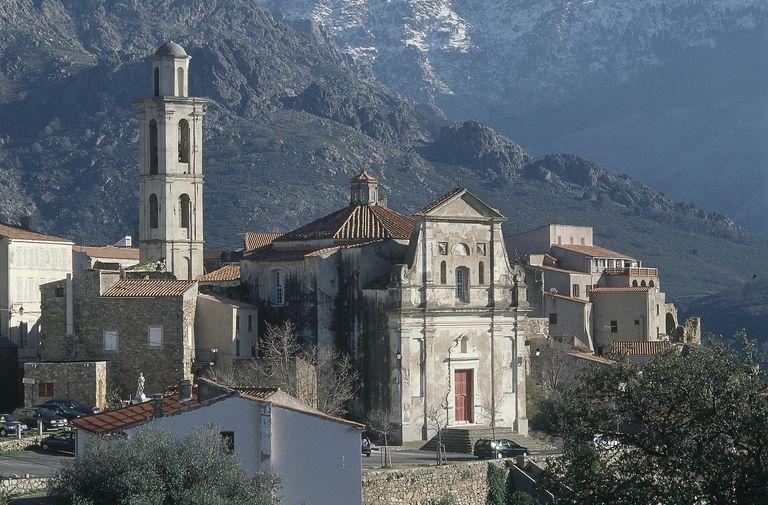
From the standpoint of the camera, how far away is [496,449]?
76375 mm

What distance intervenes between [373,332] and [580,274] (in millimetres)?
→ 40795

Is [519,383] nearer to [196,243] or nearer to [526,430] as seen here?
[526,430]

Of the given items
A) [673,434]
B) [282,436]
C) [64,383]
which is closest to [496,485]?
[282,436]

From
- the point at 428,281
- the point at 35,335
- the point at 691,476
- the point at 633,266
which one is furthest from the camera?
the point at 633,266

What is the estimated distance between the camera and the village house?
118 meters

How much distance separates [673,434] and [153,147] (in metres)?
58.8

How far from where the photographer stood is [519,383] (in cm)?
8875

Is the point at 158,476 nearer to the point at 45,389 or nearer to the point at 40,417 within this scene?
the point at 40,417

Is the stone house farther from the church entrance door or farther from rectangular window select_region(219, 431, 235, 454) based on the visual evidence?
rectangular window select_region(219, 431, 235, 454)

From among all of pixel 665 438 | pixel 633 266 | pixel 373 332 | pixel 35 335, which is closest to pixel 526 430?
pixel 373 332

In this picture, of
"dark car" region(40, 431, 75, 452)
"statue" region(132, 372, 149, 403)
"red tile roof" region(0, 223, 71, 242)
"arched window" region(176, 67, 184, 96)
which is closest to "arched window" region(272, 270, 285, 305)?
"statue" region(132, 372, 149, 403)

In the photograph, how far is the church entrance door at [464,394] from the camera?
87.1 metres

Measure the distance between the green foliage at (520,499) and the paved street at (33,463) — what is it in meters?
14.7

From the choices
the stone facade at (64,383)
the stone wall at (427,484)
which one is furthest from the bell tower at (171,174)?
the stone wall at (427,484)
